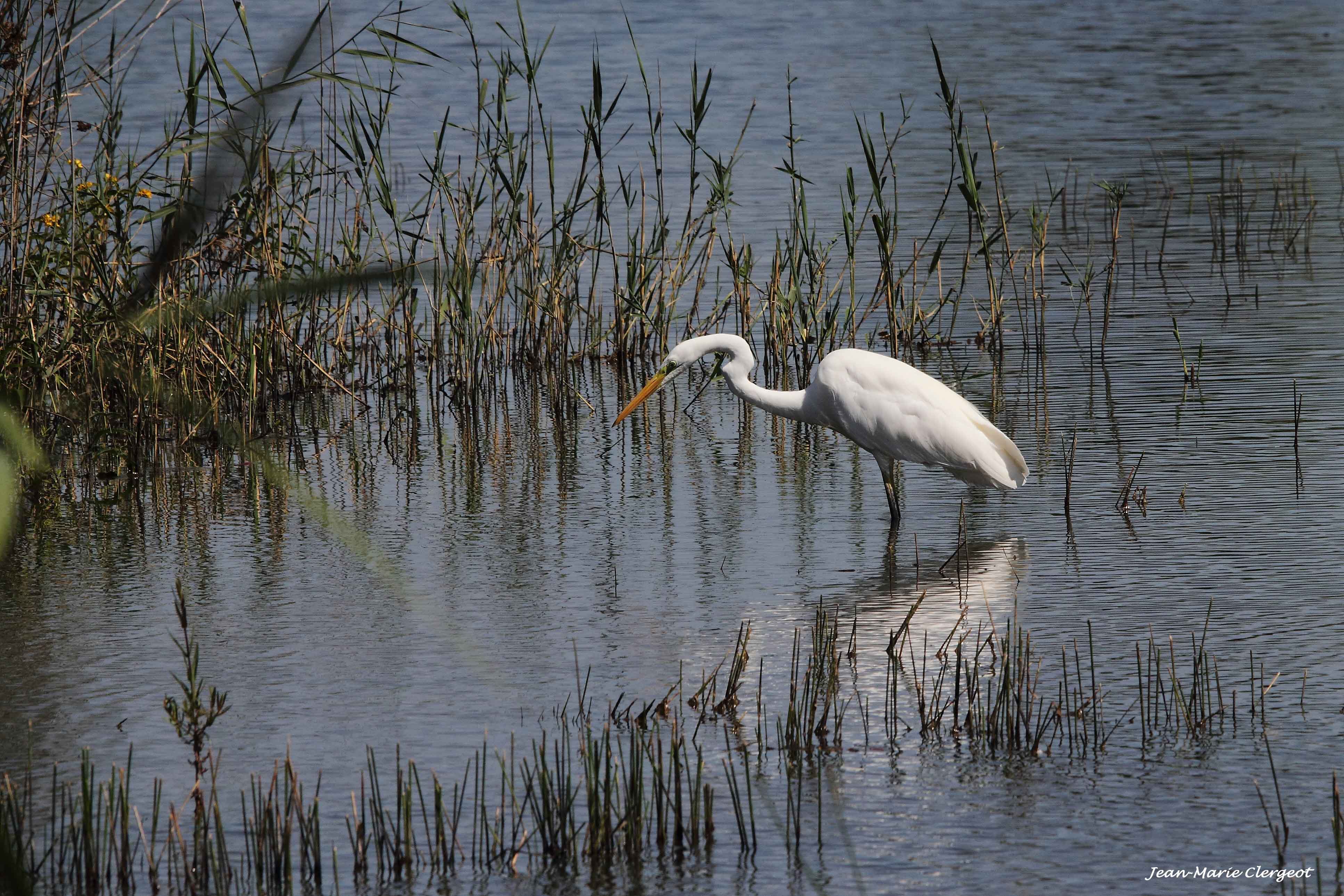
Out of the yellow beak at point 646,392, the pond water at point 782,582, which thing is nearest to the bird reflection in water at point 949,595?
the pond water at point 782,582

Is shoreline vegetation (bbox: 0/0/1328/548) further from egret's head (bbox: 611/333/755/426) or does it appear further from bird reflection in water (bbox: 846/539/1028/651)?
bird reflection in water (bbox: 846/539/1028/651)

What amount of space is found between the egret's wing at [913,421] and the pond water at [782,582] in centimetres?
24

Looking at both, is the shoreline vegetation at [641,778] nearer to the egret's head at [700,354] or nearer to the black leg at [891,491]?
the black leg at [891,491]

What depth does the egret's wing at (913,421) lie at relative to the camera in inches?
256

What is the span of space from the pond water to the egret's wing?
24cm

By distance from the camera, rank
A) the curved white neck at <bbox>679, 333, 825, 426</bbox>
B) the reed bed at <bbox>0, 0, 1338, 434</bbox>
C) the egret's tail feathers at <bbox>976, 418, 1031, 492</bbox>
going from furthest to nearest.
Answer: the curved white neck at <bbox>679, 333, 825, 426</bbox>
the egret's tail feathers at <bbox>976, 418, 1031, 492</bbox>
the reed bed at <bbox>0, 0, 1338, 434</bbox>

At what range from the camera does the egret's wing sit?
6.50 m

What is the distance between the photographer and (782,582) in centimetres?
575

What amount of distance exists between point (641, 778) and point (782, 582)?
243 centimetres

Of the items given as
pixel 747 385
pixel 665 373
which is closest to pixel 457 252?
pixel 747 385

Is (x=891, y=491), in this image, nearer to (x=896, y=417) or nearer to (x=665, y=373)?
(x=896, y=417)
